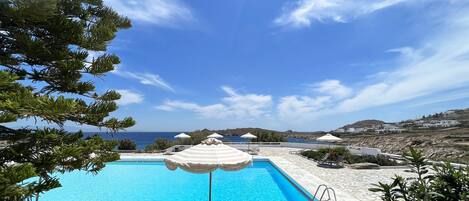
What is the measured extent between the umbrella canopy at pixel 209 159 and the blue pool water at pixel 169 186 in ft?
12.7

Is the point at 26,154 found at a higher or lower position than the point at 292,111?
lower

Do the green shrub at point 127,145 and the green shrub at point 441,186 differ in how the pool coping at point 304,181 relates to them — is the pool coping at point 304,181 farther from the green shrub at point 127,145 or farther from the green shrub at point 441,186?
the green shrub at point 127,145

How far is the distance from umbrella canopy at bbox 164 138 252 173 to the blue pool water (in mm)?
3862

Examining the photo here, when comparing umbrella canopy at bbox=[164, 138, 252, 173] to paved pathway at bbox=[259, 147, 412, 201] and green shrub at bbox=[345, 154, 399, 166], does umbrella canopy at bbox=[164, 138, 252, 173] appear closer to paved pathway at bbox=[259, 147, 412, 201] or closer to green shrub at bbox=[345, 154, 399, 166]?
paved pathway at bbox=[259, 147, 412, 201]

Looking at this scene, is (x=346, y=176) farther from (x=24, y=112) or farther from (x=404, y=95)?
(x=404, y=95)

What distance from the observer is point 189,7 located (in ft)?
44.1

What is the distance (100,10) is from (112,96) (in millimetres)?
1402

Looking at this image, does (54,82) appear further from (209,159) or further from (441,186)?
(441,186)

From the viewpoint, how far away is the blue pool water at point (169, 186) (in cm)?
927

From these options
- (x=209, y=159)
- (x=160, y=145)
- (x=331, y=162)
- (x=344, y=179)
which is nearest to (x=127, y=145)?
(x=160, y=145)

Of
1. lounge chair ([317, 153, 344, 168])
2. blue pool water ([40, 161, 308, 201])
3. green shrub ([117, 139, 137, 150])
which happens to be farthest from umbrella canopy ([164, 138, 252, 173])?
green shrub ([117, 139, 137, 150])

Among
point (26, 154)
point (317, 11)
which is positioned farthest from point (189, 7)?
point (26, 154)

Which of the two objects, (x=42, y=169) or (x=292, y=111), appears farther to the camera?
(x=292, y=111)

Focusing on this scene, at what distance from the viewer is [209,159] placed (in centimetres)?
511
